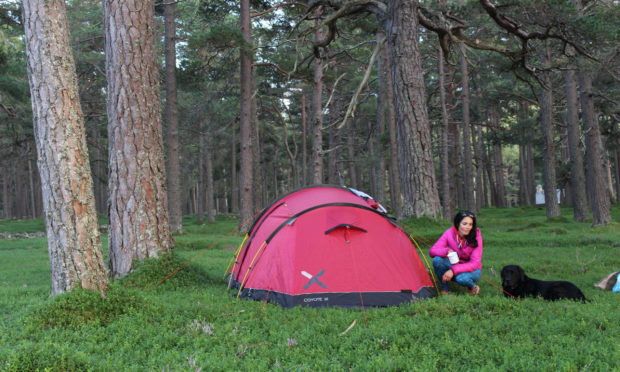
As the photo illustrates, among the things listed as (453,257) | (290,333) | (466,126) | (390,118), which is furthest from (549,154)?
(290,333)

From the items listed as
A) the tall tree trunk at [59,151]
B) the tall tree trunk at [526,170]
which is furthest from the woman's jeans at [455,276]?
the tall tree trunk at [526,170]

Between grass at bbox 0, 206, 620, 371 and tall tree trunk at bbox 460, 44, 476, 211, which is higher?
tall tree trunk at bbox 460, 44, 476, 211

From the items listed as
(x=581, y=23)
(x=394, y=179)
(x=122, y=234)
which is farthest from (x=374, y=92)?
(x=122, y=234)

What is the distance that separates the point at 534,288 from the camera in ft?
20.4

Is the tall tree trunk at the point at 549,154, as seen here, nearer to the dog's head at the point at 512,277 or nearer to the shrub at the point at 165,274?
the dog's head at the point at 512,277

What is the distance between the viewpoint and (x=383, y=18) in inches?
456

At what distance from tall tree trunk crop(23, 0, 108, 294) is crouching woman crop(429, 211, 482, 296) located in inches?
182

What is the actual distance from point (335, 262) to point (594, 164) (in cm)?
1345

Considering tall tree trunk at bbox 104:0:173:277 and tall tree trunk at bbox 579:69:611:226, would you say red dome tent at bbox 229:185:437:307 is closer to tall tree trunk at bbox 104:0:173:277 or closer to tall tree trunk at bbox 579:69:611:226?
tall tree trunk at bbox 104:0:173:277

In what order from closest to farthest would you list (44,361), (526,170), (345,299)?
(44,361) → (345,299) → (526,170)

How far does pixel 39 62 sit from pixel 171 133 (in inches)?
495

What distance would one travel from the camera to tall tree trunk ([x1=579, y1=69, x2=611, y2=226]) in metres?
15.2

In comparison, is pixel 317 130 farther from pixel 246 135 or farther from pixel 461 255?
pixel 461 255

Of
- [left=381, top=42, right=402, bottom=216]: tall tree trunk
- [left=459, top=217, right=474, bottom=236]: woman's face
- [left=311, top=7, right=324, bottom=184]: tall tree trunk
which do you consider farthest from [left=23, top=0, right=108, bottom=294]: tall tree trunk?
[left=381, top=42, right=402, bottom=216]: tall tree trunk
